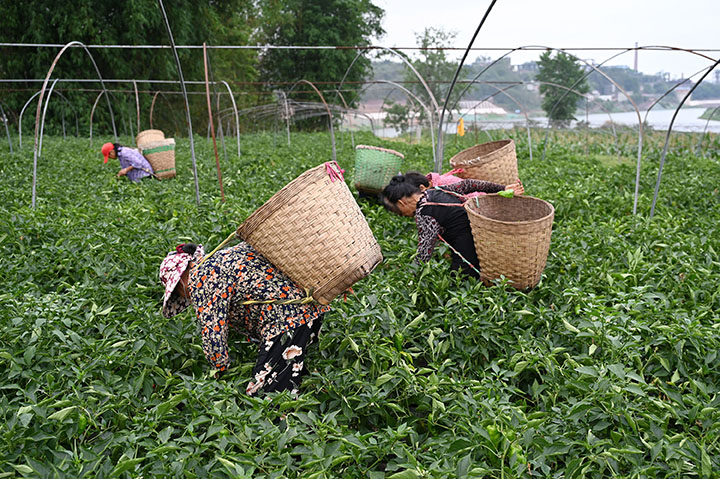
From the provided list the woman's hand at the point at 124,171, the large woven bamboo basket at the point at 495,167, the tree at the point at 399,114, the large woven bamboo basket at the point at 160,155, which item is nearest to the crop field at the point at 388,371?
the large woven bamboo basket at the point at 495,167

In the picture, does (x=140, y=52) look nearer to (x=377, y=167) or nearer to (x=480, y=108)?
(x=480, y=108)

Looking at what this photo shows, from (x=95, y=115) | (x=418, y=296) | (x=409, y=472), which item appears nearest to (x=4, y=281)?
(x=418, y=296)

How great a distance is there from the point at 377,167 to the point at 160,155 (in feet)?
10.5

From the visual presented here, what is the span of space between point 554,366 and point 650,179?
18.3ft

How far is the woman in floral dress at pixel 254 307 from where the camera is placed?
2.27m

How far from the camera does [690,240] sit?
161 inches

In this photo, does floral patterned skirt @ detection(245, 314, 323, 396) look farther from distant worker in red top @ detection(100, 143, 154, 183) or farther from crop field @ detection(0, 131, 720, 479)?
distant worker in red top @ detection(100, 143, 154, 183)

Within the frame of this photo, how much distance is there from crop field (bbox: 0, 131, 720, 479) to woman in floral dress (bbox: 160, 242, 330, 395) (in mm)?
133

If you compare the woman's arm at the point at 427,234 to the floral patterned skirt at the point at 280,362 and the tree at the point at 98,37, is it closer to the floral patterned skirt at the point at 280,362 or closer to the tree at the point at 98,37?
the floral patterned skirt at the point at 280,362

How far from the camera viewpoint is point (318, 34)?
25609mm

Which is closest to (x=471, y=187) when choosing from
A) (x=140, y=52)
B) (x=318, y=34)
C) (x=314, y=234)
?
(x=314, y=234)

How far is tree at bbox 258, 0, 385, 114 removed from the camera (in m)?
25.4

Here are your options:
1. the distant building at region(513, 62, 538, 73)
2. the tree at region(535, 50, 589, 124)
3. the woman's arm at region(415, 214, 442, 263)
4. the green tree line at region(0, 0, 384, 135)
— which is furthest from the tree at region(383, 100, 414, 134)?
the distant building at region(513, 62, 538, 73)

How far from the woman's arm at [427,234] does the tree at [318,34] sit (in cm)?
2184
